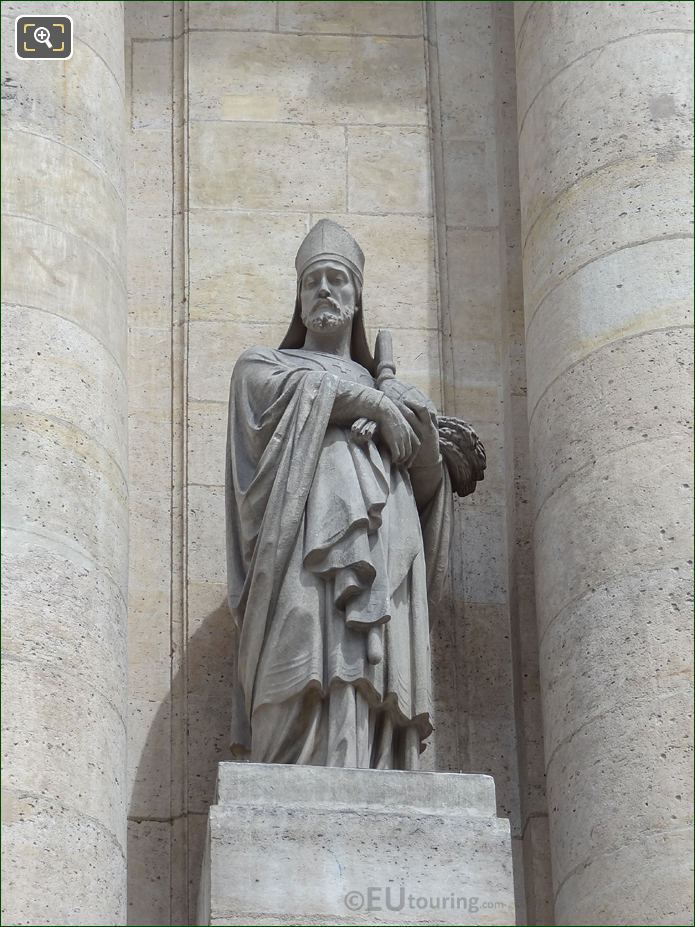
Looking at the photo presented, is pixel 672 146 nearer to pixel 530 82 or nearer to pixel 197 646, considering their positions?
pixel 530 82

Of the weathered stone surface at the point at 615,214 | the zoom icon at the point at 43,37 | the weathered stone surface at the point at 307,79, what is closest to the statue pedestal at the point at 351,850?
the weathered stone surface at the point at 615,214

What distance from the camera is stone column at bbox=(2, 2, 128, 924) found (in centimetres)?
754

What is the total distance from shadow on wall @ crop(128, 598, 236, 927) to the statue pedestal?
871 millimetres

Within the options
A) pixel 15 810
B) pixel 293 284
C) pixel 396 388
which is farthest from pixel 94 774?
pixel 293 284

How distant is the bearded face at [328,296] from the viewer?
8.52 metres

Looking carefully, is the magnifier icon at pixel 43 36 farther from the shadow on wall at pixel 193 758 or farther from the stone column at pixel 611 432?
the shadow on wall at pixel 193 758

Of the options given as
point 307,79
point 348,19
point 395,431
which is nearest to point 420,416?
point 395,431

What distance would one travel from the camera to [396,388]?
833 centimetres

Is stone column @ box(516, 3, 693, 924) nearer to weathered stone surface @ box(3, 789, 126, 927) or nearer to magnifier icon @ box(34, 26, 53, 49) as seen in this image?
weathered stone surface @ box(3, 789, 126, 927)

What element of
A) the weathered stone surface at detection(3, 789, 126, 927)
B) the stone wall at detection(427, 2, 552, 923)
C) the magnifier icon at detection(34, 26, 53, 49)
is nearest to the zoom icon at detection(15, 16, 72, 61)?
the magnifier icon at detection(34, 26, 53, 49)

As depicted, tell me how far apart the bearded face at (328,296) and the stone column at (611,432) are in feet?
2.35

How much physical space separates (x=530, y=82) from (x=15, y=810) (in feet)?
11.2

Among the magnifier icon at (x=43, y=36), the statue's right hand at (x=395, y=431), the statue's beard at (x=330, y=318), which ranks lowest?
the statue's right hand at (x=395, y=431)

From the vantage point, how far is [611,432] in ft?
27.6
